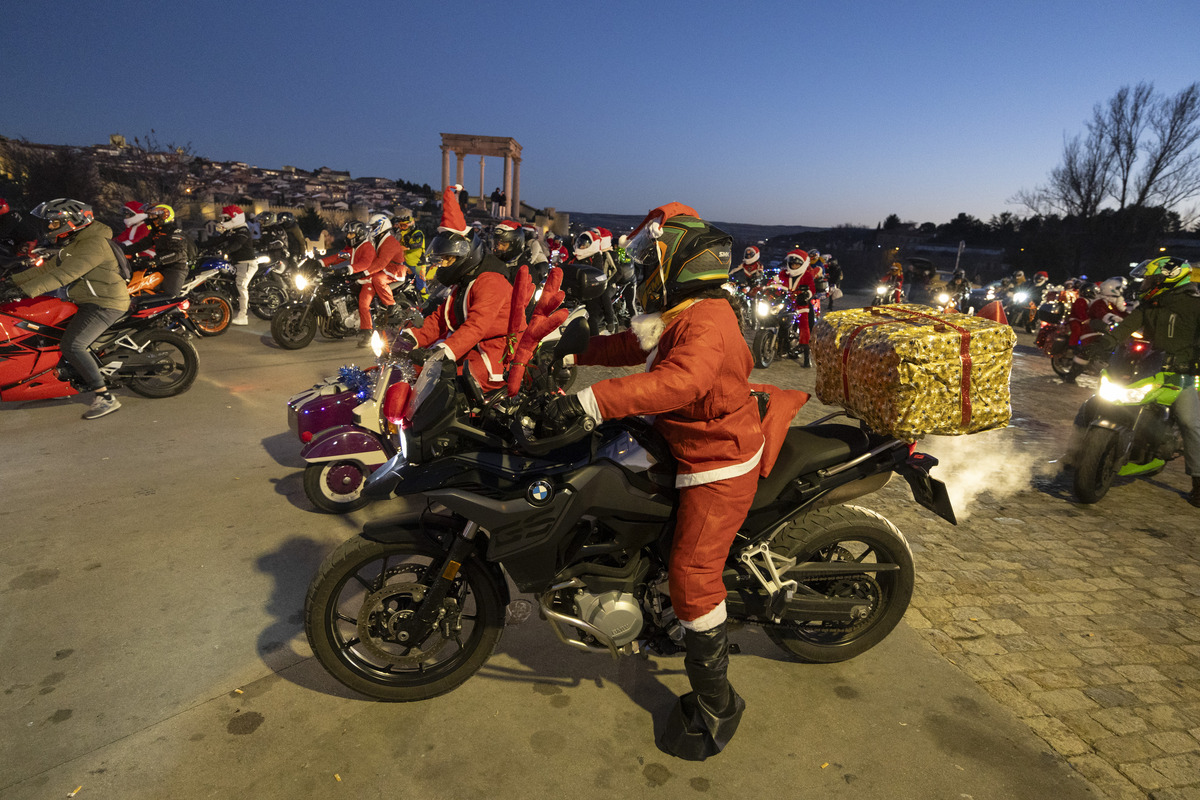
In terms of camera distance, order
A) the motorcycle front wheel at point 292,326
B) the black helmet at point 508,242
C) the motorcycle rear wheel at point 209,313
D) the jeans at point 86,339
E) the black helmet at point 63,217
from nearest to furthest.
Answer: the black helmet at point 508,242
the black helmet at point 63,217
the jeans at point 86,339
the motorcycle front wheel at point 292,326
the motorcycle rear wheel at point 209,313

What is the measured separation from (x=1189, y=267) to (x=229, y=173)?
165ft

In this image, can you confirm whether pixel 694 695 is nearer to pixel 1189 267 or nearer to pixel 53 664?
pixel 53 664

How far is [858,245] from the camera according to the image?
187 ft

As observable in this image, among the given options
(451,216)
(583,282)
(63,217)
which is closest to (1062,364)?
(583,282)

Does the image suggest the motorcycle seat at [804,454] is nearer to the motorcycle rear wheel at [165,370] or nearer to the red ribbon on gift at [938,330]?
the red ribbon on gift at [938,330]

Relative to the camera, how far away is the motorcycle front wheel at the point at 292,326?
10.0 m

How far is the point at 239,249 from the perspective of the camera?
38.4 ft

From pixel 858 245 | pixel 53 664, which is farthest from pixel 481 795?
pixel 858 245

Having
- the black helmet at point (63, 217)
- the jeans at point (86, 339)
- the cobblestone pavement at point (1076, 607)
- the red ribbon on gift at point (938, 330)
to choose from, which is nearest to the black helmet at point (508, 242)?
the red ribbon on gift at point (938, 330)

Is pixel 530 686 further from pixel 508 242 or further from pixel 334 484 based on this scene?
pixel 508 242

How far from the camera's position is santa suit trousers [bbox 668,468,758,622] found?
254 cm

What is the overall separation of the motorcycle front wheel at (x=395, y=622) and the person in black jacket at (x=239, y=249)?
35.7ft

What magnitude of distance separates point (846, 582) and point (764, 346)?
835cm

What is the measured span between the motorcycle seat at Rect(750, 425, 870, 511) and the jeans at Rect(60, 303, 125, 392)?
6784mm
